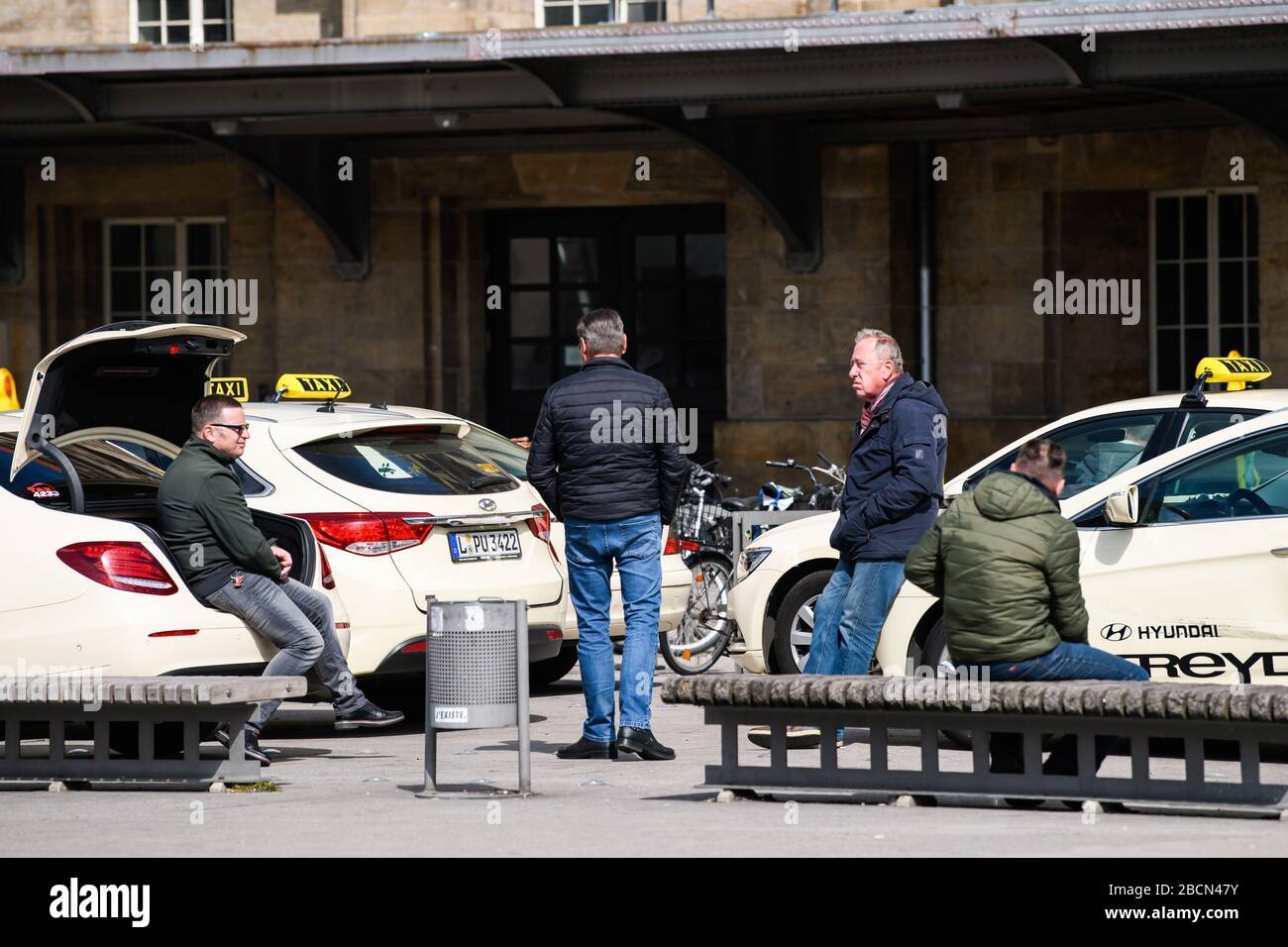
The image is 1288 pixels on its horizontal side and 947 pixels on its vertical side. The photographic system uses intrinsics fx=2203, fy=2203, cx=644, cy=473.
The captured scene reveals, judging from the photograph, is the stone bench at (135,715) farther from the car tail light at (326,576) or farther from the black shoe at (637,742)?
the black shoe at (637,742)

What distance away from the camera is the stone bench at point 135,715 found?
8.18 meters

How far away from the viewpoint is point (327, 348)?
1983 cm

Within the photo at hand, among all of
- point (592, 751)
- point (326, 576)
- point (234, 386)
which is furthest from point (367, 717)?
point (234, 386)

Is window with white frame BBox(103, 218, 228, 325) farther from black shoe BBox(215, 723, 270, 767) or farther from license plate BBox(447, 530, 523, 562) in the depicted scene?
black shoe BBox(215, 723, 270, 767)

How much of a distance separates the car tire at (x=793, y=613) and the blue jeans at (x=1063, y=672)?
10.7ft

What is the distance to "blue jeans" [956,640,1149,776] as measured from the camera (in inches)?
301

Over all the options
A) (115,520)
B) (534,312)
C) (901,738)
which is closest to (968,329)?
(534,312)

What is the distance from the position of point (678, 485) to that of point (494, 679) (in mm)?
1629

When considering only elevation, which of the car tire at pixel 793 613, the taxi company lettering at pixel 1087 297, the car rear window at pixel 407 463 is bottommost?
the car tire at pixel 793 613

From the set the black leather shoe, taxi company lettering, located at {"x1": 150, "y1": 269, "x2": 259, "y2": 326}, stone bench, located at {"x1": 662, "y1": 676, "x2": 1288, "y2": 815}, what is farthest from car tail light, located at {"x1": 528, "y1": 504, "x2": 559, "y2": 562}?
taxi company lettering, located at {"x1": 150, "y1": 269, "x2": 259, "y2": 326}

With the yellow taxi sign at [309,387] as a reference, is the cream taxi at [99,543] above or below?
below

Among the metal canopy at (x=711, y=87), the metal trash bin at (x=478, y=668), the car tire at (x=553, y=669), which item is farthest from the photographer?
the metal canopy at (x=711, y=87)

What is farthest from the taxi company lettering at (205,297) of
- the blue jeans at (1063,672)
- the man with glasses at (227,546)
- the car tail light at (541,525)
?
the blue jeans at (1063,672)

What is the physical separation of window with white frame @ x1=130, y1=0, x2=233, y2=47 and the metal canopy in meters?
1.54
